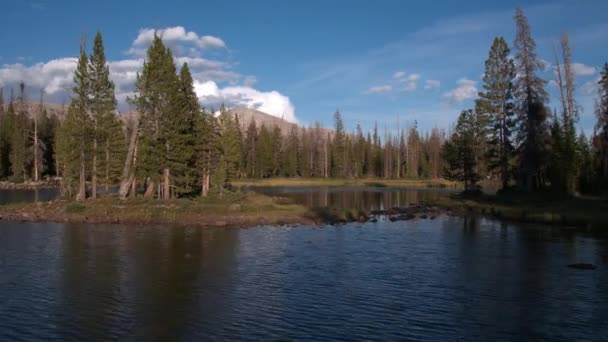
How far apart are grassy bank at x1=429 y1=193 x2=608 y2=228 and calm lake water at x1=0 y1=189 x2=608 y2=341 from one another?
654 cm

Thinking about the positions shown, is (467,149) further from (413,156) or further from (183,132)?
(413,156)

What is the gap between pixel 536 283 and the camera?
22.0m

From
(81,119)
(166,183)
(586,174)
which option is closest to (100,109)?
(81,119)

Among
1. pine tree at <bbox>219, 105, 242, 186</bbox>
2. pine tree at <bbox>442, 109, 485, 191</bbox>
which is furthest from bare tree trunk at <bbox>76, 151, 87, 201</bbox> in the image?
pine tree at <bbox>442, 109, 485, 191</bbox>

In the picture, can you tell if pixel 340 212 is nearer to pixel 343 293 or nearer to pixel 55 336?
pixel 343 293

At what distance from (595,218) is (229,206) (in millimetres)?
31135

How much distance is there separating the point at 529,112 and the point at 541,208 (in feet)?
42.1

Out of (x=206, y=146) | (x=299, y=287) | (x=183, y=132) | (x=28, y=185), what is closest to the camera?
(x=299, y=287)

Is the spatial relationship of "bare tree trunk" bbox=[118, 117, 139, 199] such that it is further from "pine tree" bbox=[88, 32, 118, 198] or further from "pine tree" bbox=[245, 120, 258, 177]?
"pine tree" bbox=[245, 120, 258, 177]

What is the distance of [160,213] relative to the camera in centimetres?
4506

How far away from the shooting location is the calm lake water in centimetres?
1590

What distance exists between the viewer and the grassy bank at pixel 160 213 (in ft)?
143

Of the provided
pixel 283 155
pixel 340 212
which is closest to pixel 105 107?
pixel 340 212

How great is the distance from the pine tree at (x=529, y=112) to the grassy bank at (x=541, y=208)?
326 cm
